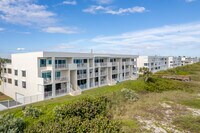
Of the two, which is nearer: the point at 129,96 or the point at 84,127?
the point at 84,127

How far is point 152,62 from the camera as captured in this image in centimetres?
7619

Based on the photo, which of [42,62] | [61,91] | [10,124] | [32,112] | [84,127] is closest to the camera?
[84,127]

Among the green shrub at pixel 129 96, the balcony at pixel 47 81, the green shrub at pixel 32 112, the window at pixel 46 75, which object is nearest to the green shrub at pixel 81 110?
the green shrub at pixel 32 112

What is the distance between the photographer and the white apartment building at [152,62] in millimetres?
72025

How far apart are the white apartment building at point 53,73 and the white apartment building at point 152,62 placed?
31.2 metres

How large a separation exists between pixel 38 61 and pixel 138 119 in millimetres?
18654

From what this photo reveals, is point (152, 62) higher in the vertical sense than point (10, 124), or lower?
higher

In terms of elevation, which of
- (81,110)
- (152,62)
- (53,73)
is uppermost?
(152,62)

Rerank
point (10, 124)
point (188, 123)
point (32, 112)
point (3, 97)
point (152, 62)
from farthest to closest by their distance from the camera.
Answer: point (152, 62) < point (3, 97) < point (32, 112) < point (188, 123) < point (10, 124)

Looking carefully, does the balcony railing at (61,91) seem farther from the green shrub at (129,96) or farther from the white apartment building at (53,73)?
the green shrub at (129,96)

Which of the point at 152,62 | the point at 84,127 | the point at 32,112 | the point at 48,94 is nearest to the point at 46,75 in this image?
the point at 48,94

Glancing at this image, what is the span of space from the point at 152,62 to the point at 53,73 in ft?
183

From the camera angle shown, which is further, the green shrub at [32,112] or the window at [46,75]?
the window at [46,75]

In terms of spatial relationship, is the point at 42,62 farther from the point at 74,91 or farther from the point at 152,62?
the point at 152,62
